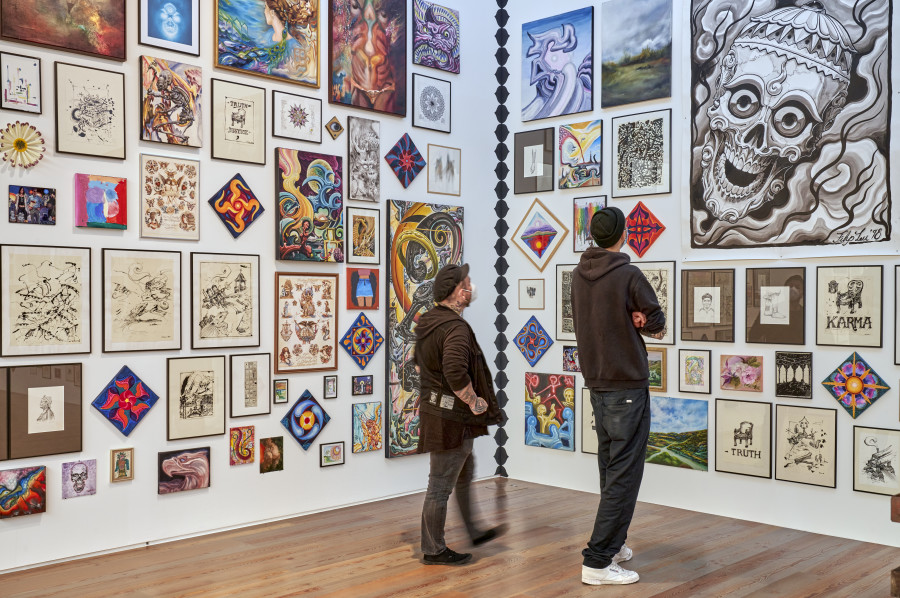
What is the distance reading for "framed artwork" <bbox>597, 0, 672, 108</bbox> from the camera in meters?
5.61

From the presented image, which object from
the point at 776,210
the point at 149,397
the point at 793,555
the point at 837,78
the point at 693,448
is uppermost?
the point at 837,78

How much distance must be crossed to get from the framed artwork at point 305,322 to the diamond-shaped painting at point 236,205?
387 millimetres

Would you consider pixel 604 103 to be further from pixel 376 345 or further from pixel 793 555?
pixel 793 555

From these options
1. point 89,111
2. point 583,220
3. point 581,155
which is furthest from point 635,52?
point 89,111

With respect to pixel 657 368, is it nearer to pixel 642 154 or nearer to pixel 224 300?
pixel 642 154

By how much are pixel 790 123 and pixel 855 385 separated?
1581 millimetres

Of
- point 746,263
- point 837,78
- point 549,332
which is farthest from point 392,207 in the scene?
point 837,78

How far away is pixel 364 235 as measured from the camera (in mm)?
5684

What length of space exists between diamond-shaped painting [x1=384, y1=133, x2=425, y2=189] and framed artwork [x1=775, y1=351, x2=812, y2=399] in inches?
106

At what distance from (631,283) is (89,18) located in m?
3.08

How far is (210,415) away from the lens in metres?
4.87

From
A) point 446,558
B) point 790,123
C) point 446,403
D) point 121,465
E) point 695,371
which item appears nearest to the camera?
point 446,403

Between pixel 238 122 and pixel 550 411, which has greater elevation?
pixel 238 122

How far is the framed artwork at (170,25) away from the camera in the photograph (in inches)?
182
